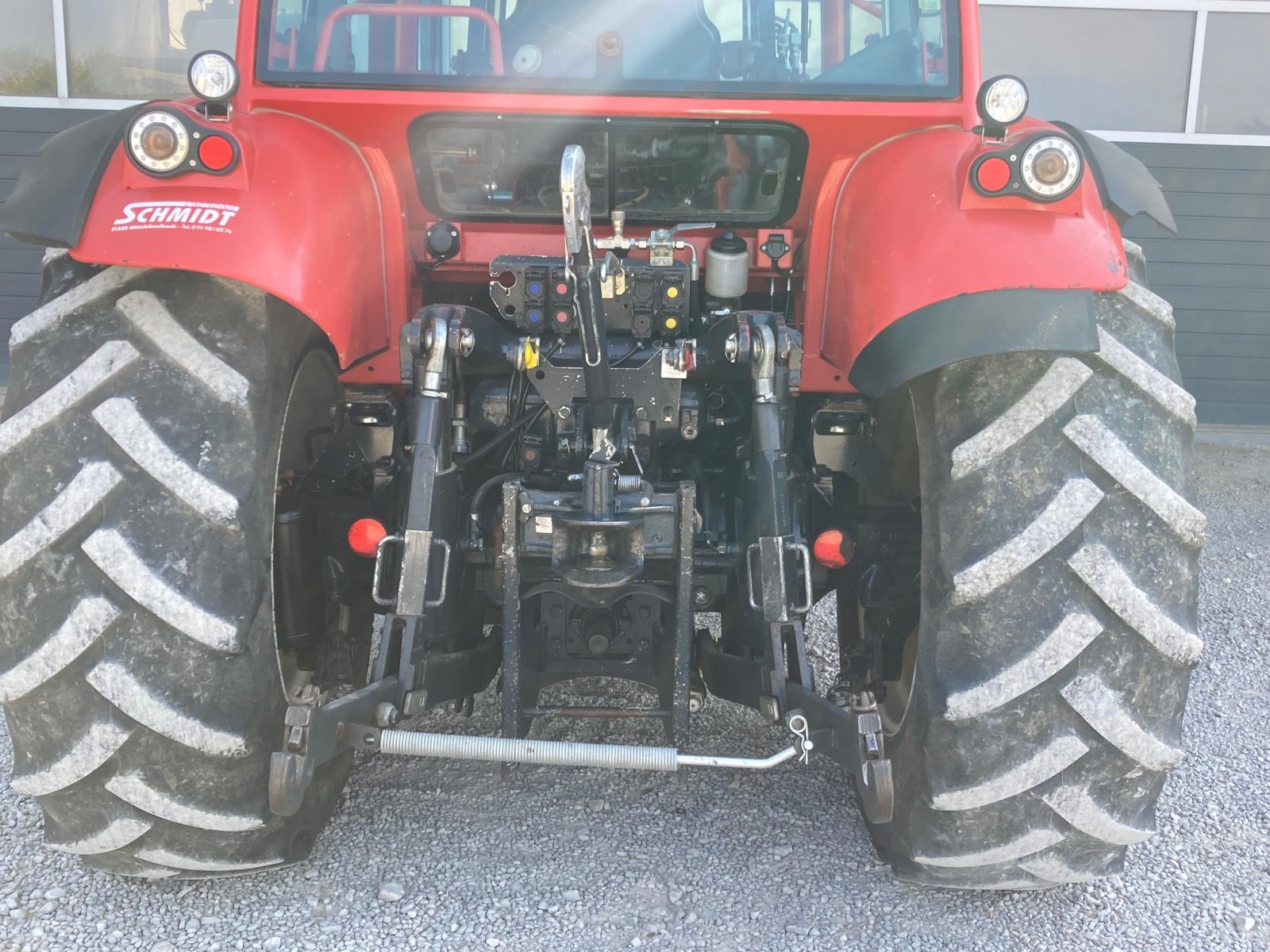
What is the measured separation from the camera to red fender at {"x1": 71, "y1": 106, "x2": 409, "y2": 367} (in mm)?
1938

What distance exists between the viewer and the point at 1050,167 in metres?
1.97

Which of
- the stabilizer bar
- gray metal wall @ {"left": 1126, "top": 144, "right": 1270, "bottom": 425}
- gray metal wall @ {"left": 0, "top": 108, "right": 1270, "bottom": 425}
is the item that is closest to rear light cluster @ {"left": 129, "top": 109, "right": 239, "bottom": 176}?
the stabilizer bar

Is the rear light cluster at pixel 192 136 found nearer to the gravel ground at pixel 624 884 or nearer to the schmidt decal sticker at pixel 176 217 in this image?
the schmidt decal sticker at pixel 176 217

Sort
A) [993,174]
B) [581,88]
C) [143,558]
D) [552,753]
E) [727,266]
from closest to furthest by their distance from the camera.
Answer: [143,558]
[993,174]
[552,753]
[581,88]
[727,266]

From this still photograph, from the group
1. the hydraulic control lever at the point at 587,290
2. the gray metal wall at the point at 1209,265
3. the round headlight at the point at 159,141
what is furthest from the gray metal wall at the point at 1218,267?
the round headlight at the point at 159,141

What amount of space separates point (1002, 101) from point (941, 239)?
11.6 inches

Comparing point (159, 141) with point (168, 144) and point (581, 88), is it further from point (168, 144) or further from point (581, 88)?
point (581, 88)

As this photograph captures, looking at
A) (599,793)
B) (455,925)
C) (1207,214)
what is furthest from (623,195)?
(1207,214)

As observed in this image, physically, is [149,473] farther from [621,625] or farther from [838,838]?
[838,838]

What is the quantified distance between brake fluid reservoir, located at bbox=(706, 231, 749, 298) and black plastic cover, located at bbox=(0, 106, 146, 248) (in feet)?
4.06

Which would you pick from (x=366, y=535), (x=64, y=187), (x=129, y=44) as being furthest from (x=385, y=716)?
(x=129, y=44)

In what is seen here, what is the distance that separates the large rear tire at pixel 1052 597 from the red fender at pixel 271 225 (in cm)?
119

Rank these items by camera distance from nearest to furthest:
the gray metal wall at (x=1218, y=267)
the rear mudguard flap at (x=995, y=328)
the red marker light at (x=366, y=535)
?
the rear mudguard flap at (x=995, y=328)
the red marker light at (x=366, y=535)
the gray metal wall at (x=1218, y=267)

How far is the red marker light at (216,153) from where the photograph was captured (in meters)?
1.99
